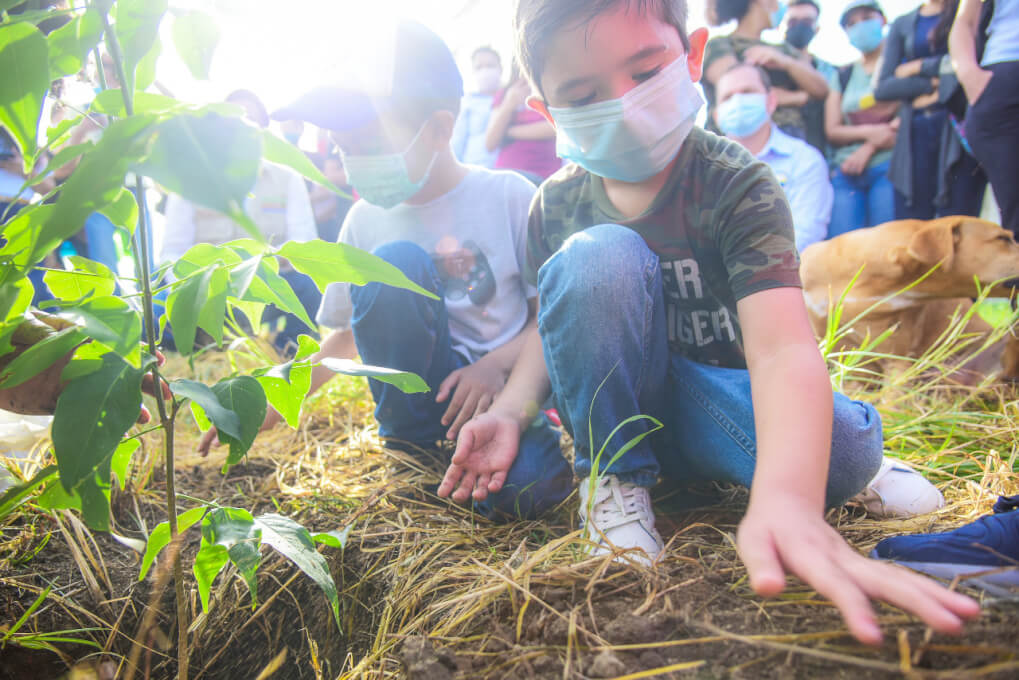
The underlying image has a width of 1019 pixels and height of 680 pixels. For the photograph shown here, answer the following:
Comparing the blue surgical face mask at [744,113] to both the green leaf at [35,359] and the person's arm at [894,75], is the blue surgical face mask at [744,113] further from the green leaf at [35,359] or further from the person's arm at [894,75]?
the green leaf at [35,359]

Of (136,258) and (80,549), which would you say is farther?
(80,549)

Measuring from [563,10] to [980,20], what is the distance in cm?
196

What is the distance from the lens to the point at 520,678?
0.62 m

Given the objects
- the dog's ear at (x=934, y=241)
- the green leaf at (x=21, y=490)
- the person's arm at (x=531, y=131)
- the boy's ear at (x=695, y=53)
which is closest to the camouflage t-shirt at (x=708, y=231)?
the boy's ear at (x=695, y=53)

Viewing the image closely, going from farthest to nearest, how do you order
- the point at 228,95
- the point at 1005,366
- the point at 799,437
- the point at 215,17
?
the point at 228,95 < the point at 1005,366 < the point at 799,437 < the point at 215,17

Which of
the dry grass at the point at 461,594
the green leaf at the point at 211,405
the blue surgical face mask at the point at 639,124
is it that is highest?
the blue surgical face mask at the point at 639,124

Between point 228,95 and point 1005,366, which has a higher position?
point 228,95

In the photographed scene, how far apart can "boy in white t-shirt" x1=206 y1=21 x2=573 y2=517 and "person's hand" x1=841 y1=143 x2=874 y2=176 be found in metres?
2.00

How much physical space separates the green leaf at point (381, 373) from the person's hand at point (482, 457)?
350 millimetres

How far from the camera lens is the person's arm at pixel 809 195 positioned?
2.60m

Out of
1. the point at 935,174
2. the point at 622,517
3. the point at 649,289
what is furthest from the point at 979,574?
the point at 935,174

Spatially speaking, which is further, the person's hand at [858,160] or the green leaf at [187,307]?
the person's hand at [858,160]

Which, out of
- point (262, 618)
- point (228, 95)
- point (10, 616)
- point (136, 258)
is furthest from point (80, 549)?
point (228, 95)

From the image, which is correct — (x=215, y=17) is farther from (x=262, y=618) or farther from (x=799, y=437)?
(x=262, y=618)
